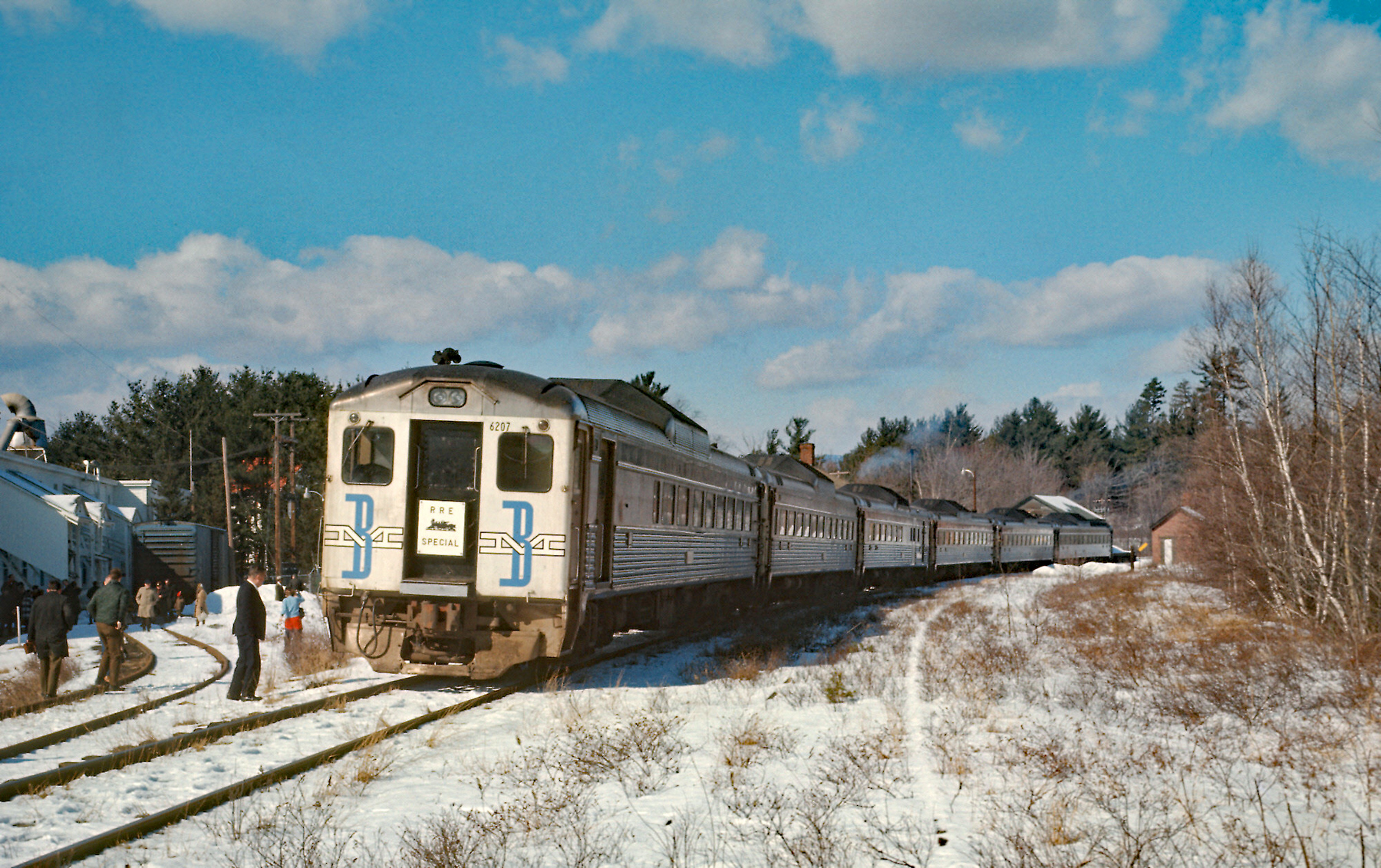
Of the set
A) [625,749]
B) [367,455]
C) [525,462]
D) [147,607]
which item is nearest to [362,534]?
[367,455]

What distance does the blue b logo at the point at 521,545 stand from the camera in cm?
1091

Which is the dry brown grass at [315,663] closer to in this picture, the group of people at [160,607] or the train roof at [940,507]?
the group of people at [160,607]

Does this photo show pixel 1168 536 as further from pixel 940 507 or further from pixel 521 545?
pixel 521 545

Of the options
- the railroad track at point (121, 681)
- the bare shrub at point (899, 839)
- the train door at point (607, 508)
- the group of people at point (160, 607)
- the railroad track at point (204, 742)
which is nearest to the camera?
the bare shrub at point (899, 839)

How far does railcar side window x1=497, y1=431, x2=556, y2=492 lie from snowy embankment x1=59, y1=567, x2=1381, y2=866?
2.27 m

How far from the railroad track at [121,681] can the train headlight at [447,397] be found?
5718 mm

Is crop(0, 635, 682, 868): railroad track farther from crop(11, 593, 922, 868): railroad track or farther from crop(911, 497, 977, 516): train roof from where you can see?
crop(911, 497, 977, 516): train roof

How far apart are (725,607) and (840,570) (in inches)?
357

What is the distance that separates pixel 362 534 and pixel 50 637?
17.8 feet

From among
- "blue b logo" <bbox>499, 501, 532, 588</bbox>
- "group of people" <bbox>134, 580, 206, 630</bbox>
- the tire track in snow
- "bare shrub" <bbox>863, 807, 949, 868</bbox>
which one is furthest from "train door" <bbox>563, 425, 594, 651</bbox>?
"group of people" <bbox>134, 580, 206, 630</bbox>

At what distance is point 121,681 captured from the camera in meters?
15.0

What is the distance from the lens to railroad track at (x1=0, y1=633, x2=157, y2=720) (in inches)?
464

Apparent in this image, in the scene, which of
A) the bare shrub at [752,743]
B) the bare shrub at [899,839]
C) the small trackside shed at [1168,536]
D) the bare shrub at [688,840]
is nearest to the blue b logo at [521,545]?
the bare shrub at [752,743]

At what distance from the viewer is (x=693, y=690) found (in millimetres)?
12102
